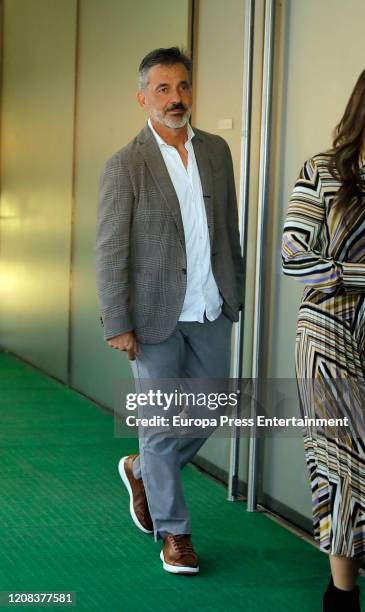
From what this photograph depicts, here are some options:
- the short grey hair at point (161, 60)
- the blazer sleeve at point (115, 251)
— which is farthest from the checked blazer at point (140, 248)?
the short grey hair at point (161, 60)

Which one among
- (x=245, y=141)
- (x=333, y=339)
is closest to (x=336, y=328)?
(x=333, y=339)

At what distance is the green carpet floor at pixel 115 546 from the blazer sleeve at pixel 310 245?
1076 mm

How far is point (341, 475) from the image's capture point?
2654 millimetres

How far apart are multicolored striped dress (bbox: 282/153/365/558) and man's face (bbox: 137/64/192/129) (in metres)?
0.77

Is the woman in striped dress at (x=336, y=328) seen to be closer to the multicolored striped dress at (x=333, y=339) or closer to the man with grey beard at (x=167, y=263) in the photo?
the multicolored striped dress at (x=333, y=339)

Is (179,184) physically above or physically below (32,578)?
above

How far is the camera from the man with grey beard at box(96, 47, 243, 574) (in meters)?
3.27

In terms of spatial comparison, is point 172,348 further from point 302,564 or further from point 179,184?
point 302,564

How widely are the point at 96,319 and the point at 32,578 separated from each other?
304 cm

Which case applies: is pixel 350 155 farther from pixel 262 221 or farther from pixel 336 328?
pixel 262 221

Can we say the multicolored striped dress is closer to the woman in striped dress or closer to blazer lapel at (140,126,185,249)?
the woman in striped dress

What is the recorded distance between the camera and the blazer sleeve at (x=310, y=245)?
2617mm

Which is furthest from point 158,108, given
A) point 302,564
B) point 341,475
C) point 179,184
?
point 302,564

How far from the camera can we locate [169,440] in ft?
10.9
